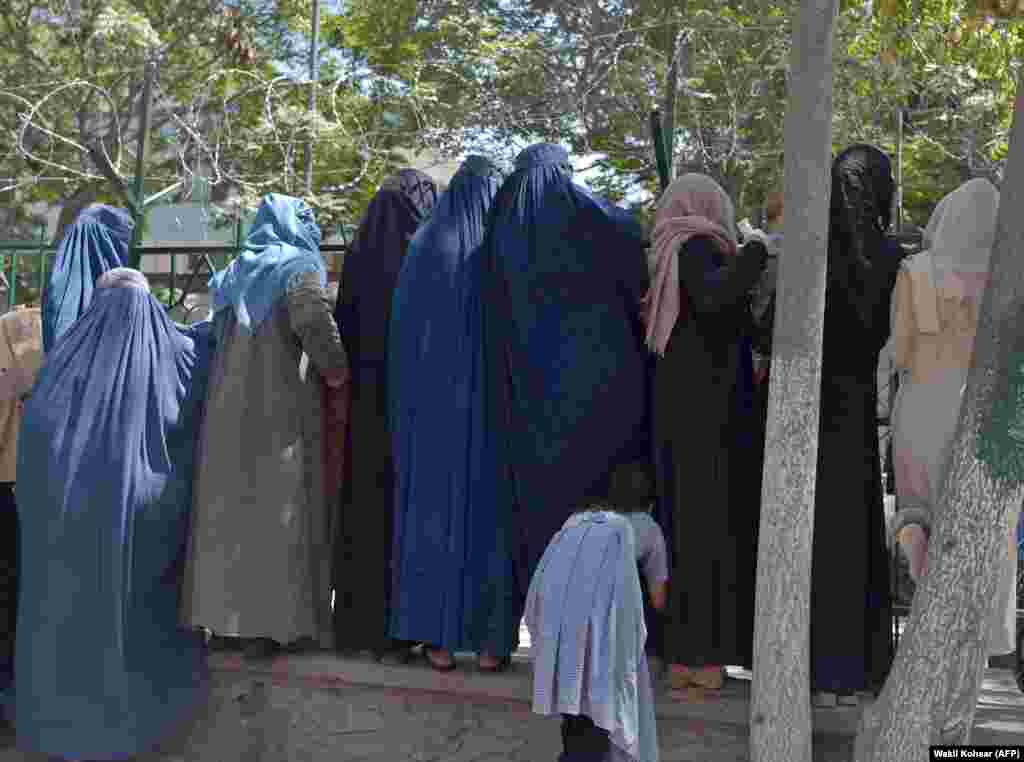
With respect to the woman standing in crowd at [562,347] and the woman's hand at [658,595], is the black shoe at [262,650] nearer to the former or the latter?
the woman standing in crowd at [562,347]

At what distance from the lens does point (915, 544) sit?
149 inches

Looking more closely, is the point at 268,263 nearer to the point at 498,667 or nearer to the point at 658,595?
the point at 498,667

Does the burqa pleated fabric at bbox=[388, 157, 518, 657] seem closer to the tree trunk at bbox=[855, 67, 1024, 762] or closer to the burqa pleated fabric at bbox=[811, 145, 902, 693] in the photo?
the burqa pleated fabric at bbox=[811, 145, 902, 693]

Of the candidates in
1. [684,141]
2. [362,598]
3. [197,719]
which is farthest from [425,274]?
[684,141]

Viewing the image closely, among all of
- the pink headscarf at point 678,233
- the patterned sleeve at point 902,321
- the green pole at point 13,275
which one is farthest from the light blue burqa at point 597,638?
the green pole at point 13,275

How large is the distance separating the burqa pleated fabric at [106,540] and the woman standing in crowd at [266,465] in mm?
129

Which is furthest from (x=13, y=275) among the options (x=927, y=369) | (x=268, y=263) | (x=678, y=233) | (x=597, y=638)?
(x=927, y=369)

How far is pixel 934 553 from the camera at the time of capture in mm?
3350

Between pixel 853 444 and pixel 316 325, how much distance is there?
174 centimetres

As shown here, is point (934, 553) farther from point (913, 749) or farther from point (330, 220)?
point (330, 220)

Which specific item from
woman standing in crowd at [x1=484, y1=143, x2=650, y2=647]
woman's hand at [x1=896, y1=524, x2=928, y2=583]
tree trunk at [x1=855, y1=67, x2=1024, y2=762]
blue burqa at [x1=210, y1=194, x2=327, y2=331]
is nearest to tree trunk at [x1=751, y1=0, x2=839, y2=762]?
tree trunk at [x1=855, y1=67, x2=1024, y2=762]

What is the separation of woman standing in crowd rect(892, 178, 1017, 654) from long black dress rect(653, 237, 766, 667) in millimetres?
443

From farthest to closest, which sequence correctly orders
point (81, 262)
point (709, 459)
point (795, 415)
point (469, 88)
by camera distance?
1. point (469, 88)
2. point (81, 262)
3. point (709, 459)
4. point (795, 415)

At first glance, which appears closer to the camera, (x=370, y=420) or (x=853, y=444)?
(x=853, y=444)
